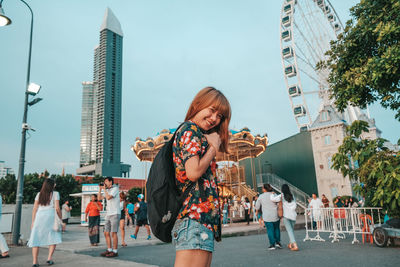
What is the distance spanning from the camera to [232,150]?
74.8 feet

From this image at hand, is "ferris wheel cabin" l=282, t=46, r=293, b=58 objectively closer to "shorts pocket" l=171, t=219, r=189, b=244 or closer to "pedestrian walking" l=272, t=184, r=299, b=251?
"pedestrian walking" l=272, t=184, r=299, b=251

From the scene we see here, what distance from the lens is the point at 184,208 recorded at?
64.8 inches

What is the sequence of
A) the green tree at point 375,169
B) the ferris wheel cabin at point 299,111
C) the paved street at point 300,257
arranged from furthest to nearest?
the ferris wheel cabin at point 299,111 < the green tree at point 375,169 < the paved street at point 300,257

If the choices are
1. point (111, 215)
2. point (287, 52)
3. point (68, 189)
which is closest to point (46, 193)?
point (111, 215)

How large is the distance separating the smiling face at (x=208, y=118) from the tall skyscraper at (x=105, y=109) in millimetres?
103104

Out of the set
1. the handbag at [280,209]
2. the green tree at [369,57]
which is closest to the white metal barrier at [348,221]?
the handbag at [280,209]

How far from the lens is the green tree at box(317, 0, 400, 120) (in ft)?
23.1

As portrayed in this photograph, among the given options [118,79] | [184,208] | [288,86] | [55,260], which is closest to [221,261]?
[55,260]

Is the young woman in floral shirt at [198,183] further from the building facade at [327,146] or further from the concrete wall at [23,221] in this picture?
the building facade at [327,146]

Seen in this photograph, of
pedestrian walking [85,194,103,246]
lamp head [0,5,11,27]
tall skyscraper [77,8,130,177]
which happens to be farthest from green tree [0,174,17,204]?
tall skyscraper [77,8,130,177]

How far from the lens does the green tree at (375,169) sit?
631cm

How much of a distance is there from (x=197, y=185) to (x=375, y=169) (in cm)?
637

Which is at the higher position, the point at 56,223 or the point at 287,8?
the point at 287,8

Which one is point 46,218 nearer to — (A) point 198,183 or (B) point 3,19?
(A) point 198,183
